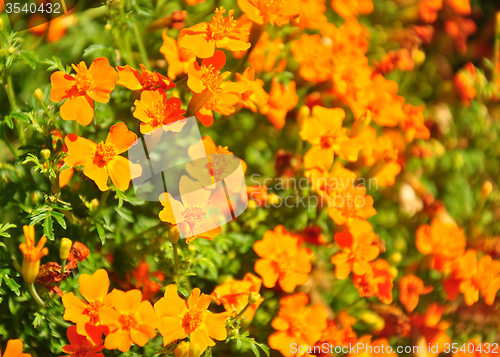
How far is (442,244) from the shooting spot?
1752mm

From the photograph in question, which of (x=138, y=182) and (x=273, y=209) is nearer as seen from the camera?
(x=138, y=182)

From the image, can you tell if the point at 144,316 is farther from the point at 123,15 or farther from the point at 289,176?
the point at 123,15

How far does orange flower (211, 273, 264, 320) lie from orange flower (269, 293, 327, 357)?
180 mm

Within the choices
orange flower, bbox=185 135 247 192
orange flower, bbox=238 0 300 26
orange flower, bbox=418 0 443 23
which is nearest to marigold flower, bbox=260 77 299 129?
orange flower, bbox=238 0 300 26

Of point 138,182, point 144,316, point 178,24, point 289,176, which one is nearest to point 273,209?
point 289,176

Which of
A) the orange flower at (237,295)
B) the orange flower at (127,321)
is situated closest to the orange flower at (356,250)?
the orange flower at (237,295)

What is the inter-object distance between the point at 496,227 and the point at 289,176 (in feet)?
4.28

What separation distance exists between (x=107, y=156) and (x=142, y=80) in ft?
0.84

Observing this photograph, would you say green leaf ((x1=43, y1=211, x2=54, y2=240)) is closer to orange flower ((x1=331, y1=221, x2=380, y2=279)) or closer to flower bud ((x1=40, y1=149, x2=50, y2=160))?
flower bud ((x1=40, y1=149, x2=50, y2=160))

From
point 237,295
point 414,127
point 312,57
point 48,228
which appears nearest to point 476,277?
point 414,127

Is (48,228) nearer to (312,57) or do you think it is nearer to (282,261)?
(282,261)

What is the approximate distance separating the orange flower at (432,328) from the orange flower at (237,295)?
869 mm

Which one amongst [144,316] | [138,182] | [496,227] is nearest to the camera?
[144,316]

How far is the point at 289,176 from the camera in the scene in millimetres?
1731
